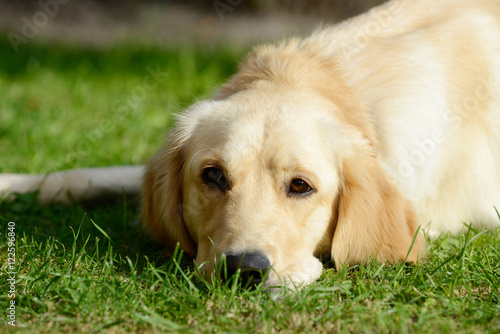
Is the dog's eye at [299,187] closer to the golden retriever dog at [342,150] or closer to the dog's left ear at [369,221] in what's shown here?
the golden retriever dog at [342,150]

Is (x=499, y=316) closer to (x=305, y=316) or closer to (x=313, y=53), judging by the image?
(x=305, y=316)

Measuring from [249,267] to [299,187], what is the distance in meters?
0.53

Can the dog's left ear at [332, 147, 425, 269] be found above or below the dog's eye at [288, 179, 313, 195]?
below

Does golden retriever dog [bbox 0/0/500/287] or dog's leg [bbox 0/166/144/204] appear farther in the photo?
dog's leg [bbox 0/166/144/204]

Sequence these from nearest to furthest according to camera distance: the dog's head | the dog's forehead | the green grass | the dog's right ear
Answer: the green grass → the dog's head → the dog's forehead → the dog's right ear

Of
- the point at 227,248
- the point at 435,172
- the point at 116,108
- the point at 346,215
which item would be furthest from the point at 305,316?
the point at 116,108

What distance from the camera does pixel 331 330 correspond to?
2316 millimetres

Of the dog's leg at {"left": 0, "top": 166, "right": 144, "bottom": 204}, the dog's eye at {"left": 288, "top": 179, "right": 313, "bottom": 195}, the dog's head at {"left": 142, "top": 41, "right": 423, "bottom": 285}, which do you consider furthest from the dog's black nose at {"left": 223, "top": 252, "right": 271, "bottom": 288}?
the dog's leg at {"left": 0, "top": 166, "right": 144, "bottom": 204}

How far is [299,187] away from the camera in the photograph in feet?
9.34

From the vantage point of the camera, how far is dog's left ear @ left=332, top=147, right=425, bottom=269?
9.52 feet

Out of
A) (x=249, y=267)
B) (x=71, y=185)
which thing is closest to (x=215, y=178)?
(x=249, y=267)

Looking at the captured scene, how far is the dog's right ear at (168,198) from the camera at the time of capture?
3.16 m

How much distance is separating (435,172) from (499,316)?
1.15 meters

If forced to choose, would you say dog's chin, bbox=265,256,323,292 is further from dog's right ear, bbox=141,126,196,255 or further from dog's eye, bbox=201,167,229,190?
dog's right ear, bbox=141,126,196,255
